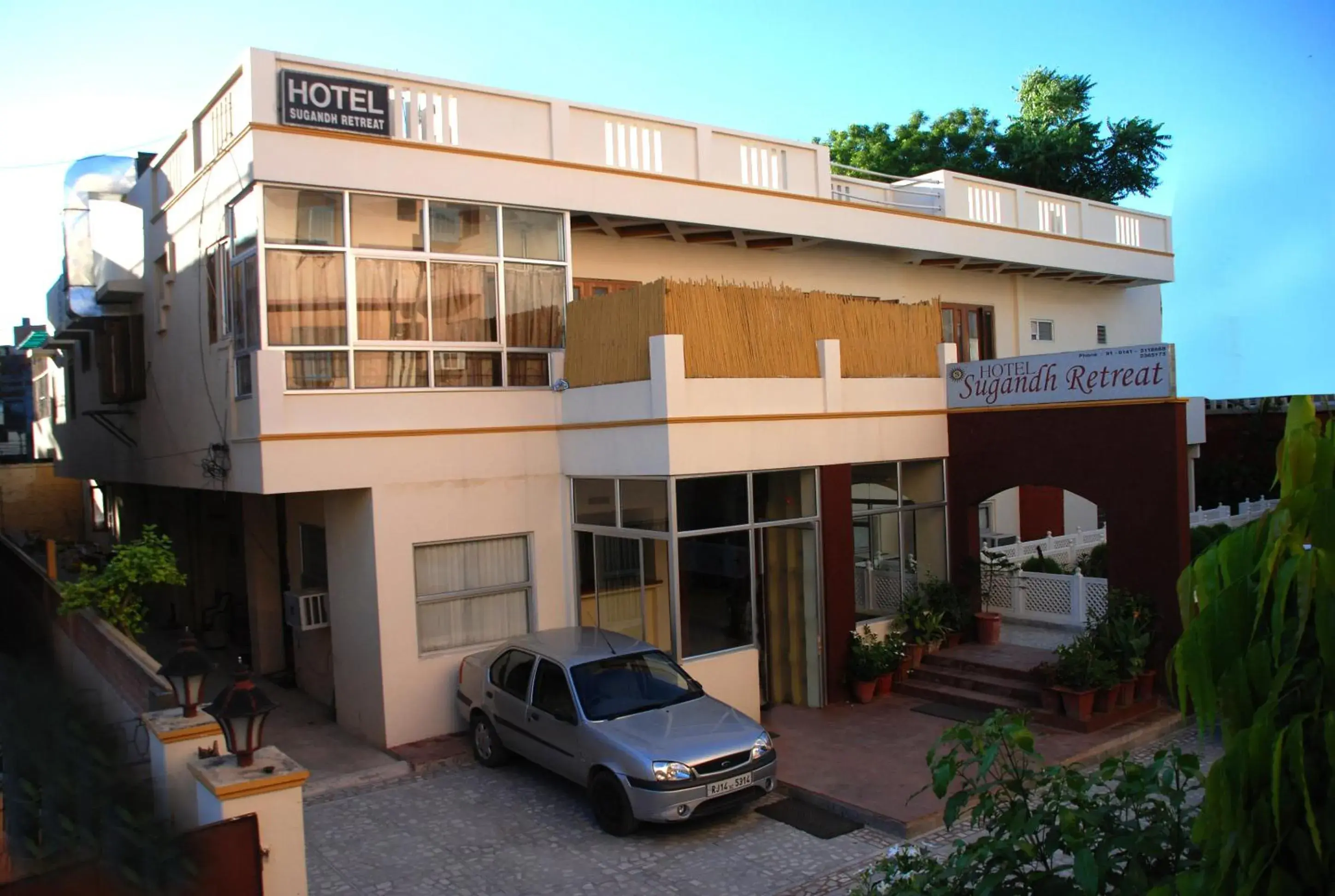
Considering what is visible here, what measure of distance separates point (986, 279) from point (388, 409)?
12.3 metres

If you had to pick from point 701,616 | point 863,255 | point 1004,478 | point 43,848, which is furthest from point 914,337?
point 43,848

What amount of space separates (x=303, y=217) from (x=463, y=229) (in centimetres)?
185

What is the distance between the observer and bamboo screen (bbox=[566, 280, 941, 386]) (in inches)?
449

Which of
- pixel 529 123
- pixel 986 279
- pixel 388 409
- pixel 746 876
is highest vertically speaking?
pixel 529 123

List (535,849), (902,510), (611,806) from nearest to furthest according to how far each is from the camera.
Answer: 1. (535,849)
2. (611,806)
3. (902,510)

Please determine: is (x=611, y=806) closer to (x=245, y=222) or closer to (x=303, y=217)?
(x=303, y=217)

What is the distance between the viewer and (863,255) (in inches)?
667

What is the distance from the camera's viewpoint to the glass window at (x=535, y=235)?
12391 millimetres

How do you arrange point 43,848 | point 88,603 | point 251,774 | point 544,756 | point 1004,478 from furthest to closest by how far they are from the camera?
point 1004,478
point 88,603
point 544,756
point 251,774
point 43,848

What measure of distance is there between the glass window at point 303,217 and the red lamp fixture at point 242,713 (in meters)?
6.43

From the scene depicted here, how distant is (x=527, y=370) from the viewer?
41.4ft

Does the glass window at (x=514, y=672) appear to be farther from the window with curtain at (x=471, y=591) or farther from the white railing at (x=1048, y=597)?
the white railing at (x=1048, y=597)

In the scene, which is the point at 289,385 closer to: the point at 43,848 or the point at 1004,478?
the point at 43,848

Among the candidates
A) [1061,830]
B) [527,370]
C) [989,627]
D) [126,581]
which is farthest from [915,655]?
[1061,830]
